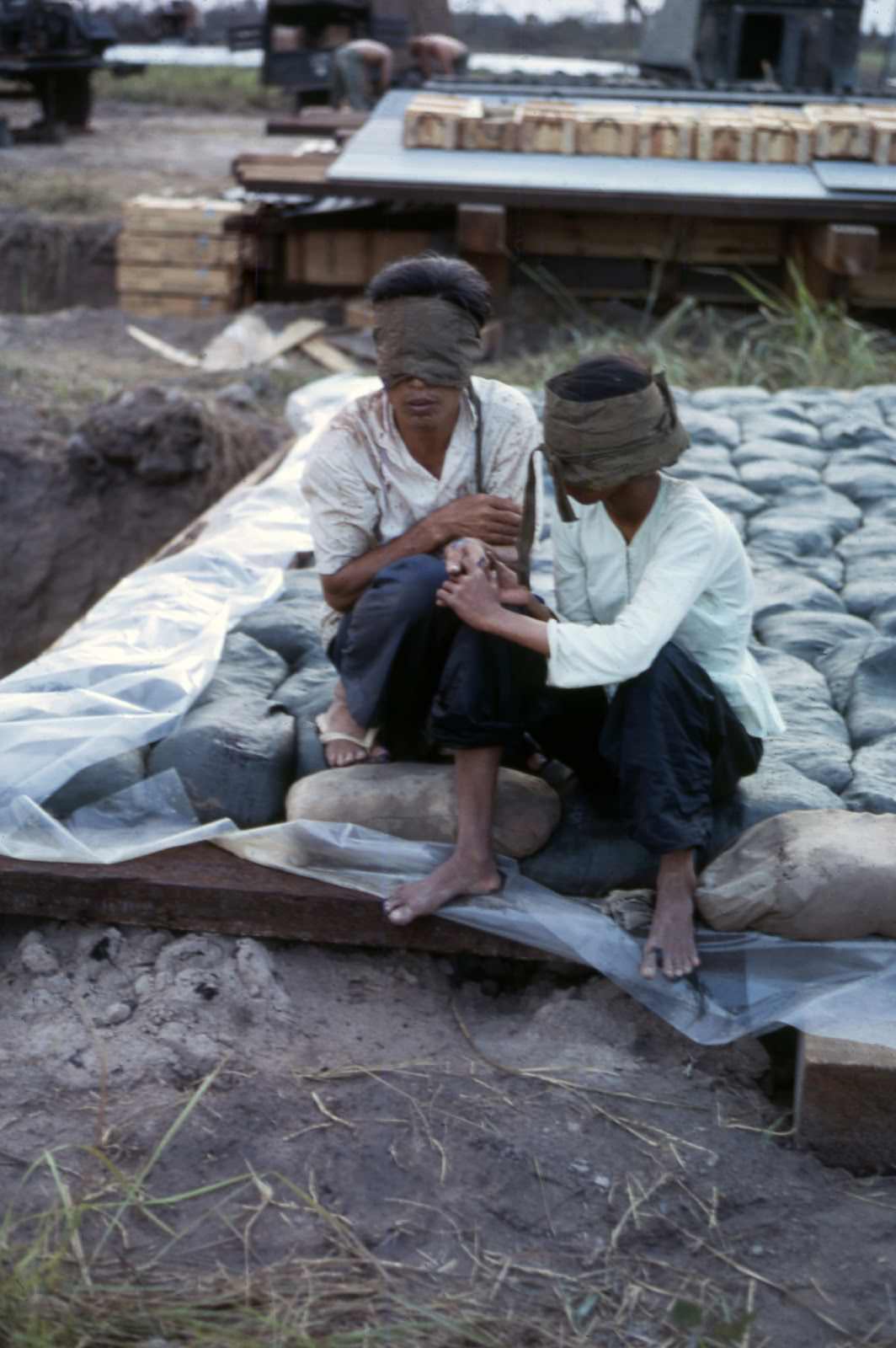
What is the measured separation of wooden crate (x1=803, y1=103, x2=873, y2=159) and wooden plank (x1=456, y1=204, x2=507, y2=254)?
76.9 inches

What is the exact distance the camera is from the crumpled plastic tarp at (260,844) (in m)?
2.35

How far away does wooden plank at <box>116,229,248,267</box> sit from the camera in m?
8.66

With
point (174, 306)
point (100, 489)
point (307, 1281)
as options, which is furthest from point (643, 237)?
point (307, 1281)

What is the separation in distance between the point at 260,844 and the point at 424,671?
43 cm

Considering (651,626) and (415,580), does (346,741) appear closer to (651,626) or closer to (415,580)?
(415,580)

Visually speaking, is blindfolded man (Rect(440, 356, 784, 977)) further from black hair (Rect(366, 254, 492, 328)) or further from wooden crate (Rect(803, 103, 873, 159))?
wooden crate (Rect(803, 103, 873, 159))

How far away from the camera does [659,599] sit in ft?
7.41

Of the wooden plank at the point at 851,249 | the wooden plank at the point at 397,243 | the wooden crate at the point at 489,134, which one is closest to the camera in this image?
the wooden plank at the point at 851,249

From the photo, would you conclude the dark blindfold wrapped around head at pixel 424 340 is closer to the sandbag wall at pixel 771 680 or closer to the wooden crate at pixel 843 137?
the sandbag wall at pixel 771 680

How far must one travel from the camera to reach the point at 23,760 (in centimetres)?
269

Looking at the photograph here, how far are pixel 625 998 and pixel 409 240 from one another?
21.1 ft

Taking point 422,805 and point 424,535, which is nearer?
point 422,805

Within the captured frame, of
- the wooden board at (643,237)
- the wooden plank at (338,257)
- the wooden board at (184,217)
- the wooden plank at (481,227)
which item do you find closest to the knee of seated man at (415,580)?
the wooden plank at (481,227)

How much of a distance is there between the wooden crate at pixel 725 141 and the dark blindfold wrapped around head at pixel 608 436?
600 centimetres
